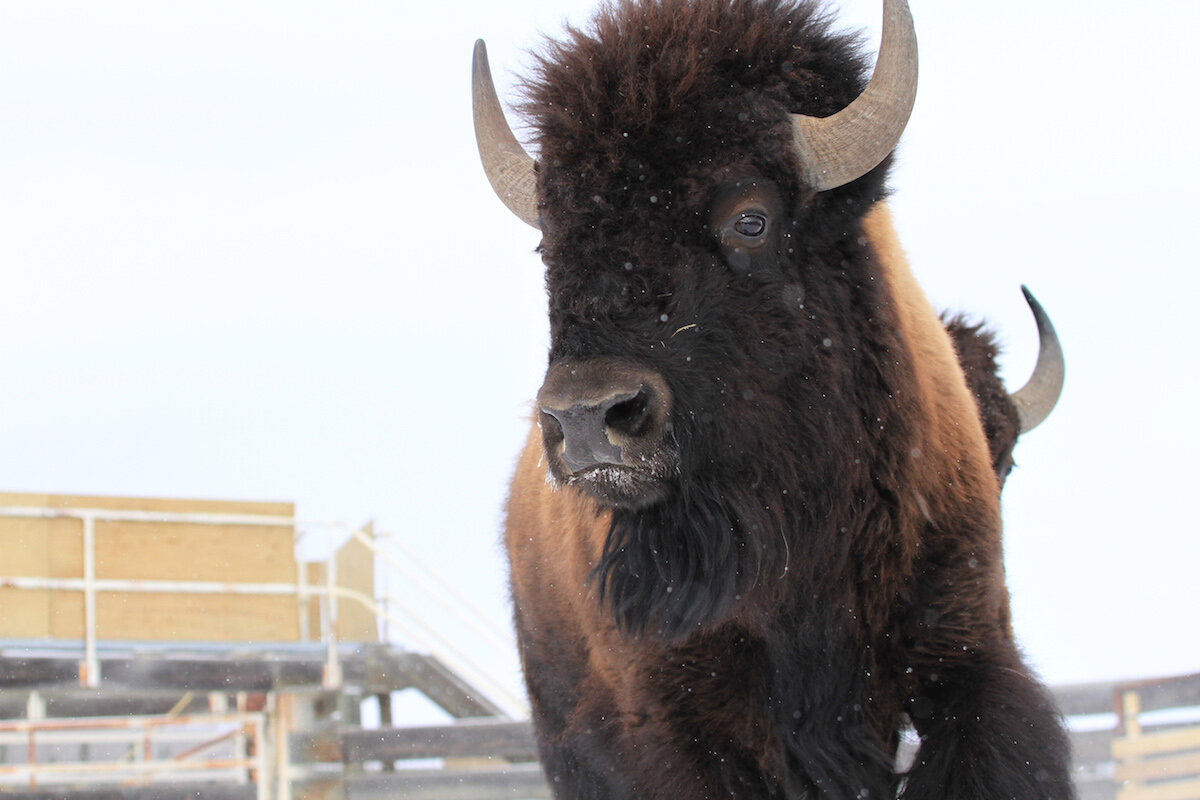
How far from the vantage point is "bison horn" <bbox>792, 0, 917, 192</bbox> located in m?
3.49

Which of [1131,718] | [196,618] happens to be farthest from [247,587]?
[1131,718]

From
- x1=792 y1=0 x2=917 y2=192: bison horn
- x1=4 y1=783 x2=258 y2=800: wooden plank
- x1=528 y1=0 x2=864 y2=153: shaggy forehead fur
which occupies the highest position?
x1=528 y1=0 x2=864 y2=153: shaggy forehead fur

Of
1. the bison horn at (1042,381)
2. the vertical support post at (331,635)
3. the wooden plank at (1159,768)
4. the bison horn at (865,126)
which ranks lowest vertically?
the wooden plank at (1159,768)

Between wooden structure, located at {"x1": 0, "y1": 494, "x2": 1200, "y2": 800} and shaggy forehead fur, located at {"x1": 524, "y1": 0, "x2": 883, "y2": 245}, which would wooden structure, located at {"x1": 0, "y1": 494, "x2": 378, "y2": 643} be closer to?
wooden structure, located at {"x1": 0, "y1": 494, "x2": 1200, "y2": 800}

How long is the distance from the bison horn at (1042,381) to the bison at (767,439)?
2203 millimetres

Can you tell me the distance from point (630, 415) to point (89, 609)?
1005 cm

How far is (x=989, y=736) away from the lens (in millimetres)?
3473

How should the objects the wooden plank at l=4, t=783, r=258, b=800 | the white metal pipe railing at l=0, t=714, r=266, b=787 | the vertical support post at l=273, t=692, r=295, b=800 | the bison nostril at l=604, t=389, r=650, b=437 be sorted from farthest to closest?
1. the vertical support post at l=273, t=692, r=295, b=800
2. the white metal pipe railing at l=0, t=714, r=266, b=787
3. the wooden plank at l=4, t=783, r=258, b=800
4. the bison nostril at l=604, t=389, r=650, b=437

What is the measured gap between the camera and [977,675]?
3.63 m

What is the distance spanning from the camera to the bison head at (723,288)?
3.29 meters

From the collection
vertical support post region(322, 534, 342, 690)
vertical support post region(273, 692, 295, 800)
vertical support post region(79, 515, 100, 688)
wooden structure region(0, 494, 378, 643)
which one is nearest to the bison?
vertical support post region(273, 692, 295, 800)

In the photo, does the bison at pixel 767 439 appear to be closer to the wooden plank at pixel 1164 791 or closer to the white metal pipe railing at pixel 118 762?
the wooden plank at pixel 1164 791

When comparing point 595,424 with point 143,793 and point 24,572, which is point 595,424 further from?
point 24,572

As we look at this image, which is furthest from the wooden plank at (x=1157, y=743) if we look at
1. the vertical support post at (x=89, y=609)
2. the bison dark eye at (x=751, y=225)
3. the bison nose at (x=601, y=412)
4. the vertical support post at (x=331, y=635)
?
the vertical support post at (x=89, y=609)
